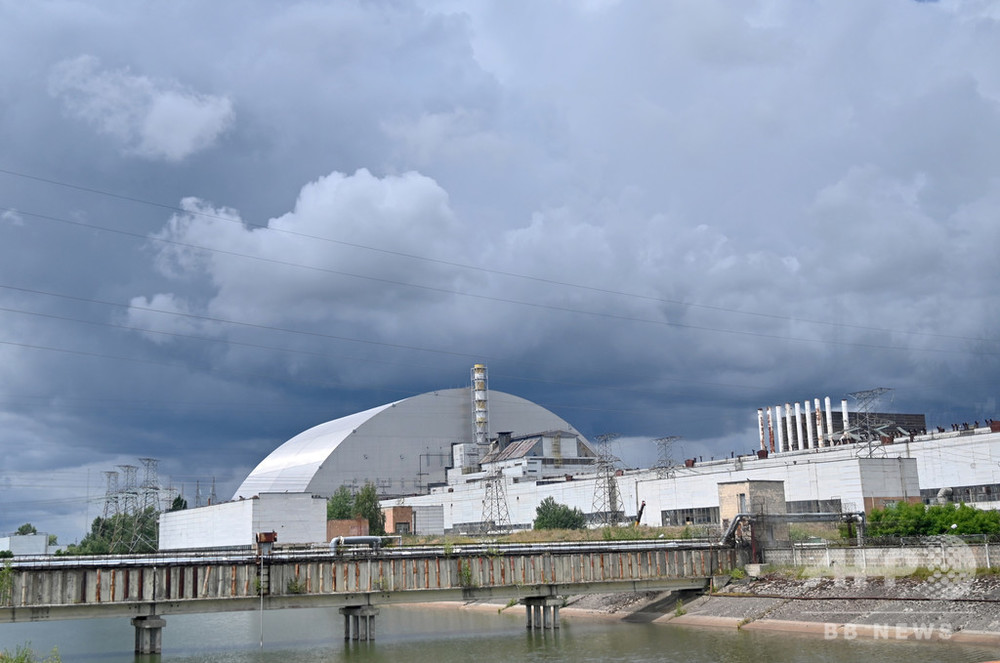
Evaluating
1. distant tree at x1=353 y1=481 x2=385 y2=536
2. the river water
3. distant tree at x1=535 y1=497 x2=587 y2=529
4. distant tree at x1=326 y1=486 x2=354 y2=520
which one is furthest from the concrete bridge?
distant tree at x1=326 y1=486 x2=354 y2=520

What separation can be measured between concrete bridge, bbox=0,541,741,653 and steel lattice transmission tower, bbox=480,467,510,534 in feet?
215

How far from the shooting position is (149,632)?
145 feet

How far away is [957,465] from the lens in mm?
91938

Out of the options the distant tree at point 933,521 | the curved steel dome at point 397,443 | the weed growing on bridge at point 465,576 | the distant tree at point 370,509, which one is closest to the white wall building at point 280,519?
the distant tree at point 370,509

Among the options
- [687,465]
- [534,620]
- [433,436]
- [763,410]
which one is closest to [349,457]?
[433,436]

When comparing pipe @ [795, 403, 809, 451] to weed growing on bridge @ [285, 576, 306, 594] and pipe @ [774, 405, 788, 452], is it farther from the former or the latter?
weed growing on bridge @ [285, 576, 306, 594]

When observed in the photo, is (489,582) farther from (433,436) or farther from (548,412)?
(548,412)

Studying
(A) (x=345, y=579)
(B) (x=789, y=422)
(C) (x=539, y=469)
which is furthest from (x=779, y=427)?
(A) (x=345, y=579)

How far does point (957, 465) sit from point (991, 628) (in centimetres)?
5986

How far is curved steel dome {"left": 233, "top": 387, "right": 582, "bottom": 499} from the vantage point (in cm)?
14638

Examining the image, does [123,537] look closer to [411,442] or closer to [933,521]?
[411,442]

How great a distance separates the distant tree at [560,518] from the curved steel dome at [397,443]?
47603mm

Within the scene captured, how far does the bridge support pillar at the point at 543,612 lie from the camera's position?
5081 centimetres

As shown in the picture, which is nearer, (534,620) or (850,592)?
(850,592)
